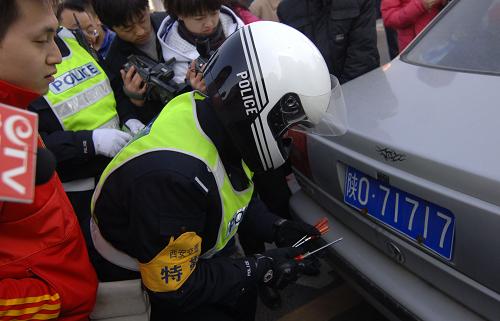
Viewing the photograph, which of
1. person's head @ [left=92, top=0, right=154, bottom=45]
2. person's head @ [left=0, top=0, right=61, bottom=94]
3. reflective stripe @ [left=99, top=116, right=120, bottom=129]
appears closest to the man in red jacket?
person's head @ [left=0, top=0, right=61, bottom=94]

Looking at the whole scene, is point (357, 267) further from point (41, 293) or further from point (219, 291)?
point (41, 293)

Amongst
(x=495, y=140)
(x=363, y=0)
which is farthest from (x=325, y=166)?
(x=363, y=0)

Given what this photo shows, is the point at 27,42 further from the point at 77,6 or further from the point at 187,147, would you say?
the point at 77,6

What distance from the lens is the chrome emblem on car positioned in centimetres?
147

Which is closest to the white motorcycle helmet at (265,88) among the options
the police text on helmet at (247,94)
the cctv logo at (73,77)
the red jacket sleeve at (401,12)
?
the police text on helmet at (247,94)

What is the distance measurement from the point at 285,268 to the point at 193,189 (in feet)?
1.72

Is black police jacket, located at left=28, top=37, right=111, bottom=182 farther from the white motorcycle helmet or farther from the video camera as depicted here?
the white motorcycle helmet

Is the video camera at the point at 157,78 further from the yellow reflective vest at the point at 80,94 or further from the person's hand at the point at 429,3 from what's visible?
the person's hand at the point at 429,3

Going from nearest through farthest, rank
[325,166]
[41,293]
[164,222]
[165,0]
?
1. [41,293]
2. [164,222]
3. [325,166]
4. [165,0]

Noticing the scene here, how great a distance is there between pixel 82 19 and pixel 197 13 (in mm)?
1532

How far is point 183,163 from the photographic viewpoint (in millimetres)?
1209

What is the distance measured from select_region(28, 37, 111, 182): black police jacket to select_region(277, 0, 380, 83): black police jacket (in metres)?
1.74

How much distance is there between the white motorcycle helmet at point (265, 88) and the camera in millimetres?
1294

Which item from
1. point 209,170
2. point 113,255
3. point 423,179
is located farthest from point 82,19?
point 423,179
